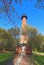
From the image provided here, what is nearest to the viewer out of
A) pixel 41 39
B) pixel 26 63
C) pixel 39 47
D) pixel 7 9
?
pixel 7 9

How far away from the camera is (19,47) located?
6.75 meters

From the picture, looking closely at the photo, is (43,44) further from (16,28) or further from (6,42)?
(16,28)

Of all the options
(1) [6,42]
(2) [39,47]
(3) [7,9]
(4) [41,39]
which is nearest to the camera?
(3) [7,9]

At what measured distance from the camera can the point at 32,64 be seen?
659 cm

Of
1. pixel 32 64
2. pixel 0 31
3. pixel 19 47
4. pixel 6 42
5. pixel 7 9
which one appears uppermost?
pixel 0 31

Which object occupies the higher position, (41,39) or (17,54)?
(41,39)

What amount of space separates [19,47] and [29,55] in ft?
1.52

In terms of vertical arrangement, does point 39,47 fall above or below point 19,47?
above

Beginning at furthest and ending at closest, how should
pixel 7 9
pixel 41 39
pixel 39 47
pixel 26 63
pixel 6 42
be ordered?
1. pixel 39 47
2. pixel 41 39
3. pixel 6 42
4. pixel 26 63
5. pixel 7 9

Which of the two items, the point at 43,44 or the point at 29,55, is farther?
the point at 43,44

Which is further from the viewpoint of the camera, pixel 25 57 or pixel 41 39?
pixel 41 39

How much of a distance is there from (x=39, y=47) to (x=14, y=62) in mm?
51851

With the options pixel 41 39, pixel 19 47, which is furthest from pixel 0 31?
pixel 19 47

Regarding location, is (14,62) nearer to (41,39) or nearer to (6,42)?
(6,42)
